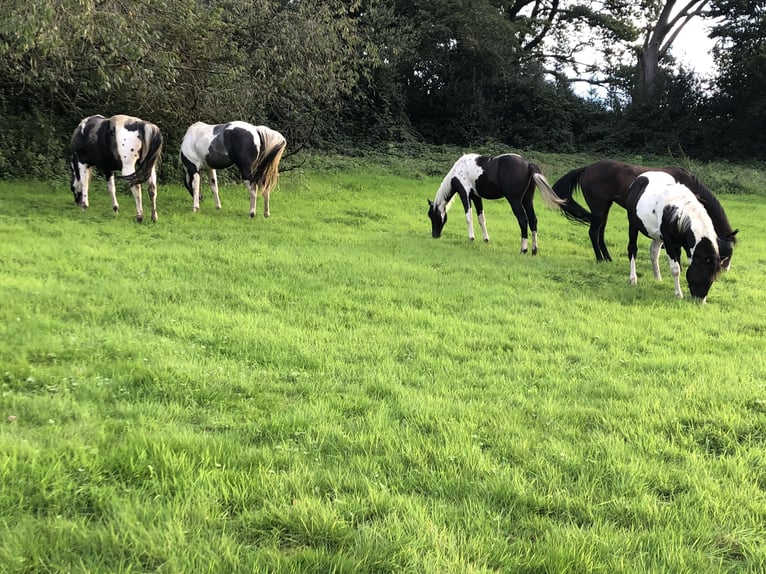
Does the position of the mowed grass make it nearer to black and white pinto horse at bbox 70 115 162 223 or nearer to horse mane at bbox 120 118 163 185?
horse mane at bbox 120 118 163 185

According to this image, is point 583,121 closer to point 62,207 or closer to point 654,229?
point 654,229

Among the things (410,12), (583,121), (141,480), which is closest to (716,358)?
(141,480)

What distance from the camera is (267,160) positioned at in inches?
438

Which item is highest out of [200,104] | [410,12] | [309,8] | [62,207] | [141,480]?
[410,12]

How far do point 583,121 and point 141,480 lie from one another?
32217 mm

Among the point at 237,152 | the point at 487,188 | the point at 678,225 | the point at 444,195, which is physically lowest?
the point at 678,225

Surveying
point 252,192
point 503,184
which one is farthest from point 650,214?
point 252,192

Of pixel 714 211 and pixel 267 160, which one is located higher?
pixel 267 160

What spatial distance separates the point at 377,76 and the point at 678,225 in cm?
2060

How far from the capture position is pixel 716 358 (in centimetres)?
500

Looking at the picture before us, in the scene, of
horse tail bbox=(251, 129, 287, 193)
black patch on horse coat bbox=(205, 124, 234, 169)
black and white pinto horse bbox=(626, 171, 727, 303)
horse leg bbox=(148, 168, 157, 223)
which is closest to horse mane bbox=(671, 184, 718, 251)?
black and white pinto horse bbox=(626, 171, 727, 303)

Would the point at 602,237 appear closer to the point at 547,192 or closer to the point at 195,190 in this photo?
the point at 547,192

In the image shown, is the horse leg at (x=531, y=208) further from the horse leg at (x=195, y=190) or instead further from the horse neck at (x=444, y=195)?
the horse leg at (x=195, y=190)

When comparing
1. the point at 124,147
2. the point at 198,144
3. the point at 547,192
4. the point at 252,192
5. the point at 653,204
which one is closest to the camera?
the point at 653,204
